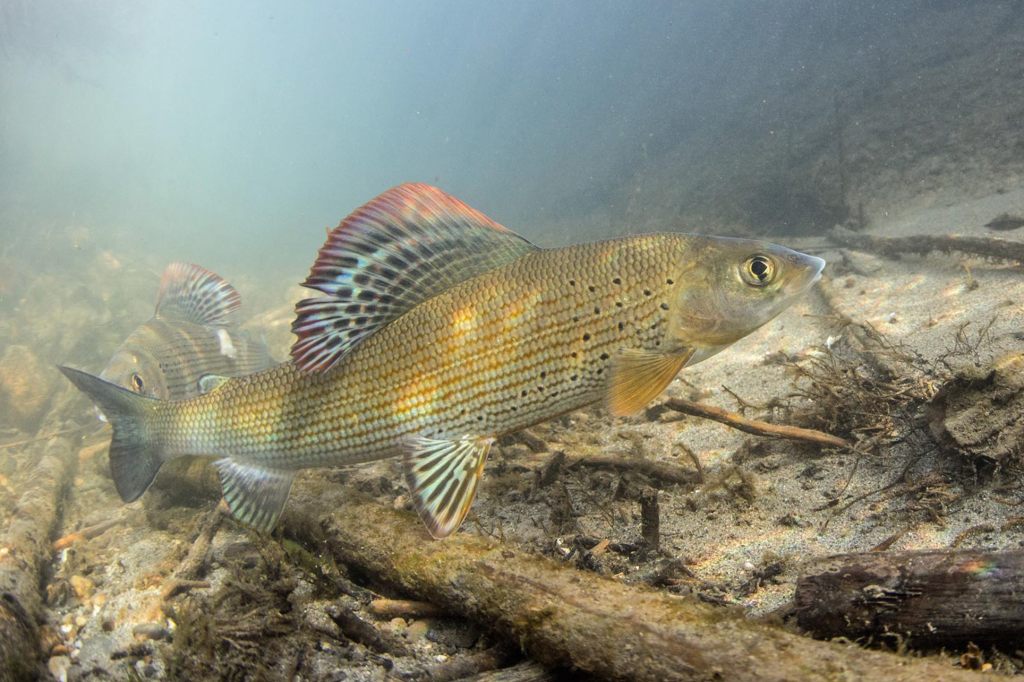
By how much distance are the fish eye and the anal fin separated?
9.01 feet

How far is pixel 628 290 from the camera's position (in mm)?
2697

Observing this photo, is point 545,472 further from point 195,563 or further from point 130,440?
point 130,440

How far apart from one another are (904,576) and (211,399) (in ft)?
11.5

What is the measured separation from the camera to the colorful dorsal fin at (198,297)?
5637mm

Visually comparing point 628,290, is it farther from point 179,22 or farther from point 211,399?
point 179,22

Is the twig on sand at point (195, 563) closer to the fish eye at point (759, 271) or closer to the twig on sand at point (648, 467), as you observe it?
the twig on sand at point (648, 467)

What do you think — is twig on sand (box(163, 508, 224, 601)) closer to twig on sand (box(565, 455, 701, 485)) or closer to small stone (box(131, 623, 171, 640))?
small stone (box(131, 623, 171, 640))

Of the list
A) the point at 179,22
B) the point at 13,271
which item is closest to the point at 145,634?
the point at 13,271

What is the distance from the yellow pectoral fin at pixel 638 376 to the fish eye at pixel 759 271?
448mm

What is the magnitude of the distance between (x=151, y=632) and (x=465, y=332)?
2645 mm

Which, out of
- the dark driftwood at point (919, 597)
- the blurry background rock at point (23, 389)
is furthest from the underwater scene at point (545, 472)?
the blurry background rock at point (23, 389)

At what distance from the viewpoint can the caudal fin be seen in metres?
3.34

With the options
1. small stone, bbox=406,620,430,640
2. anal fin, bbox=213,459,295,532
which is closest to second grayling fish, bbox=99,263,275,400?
anal fin, bbox=213,459,295,532

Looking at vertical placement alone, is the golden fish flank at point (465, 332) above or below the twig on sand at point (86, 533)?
above
